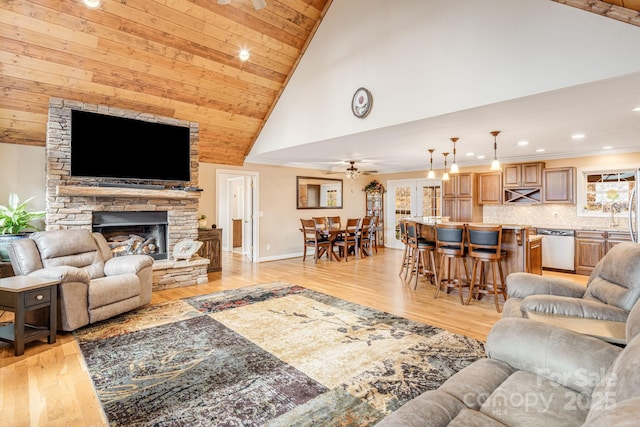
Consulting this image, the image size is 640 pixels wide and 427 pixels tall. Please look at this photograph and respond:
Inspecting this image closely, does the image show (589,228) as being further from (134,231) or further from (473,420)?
(134,231)

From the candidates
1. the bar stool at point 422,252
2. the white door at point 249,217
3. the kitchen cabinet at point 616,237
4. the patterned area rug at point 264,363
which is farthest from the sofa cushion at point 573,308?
the white door at point 249,217

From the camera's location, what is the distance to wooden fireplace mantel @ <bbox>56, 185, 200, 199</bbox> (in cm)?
438

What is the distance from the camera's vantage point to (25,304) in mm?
2881

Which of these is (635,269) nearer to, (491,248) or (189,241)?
(491,248)

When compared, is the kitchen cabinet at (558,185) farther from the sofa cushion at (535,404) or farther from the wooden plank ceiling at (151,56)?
the sofa cushion at (535,404)

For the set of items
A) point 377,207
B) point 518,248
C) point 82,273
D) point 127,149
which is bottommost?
point 82,273

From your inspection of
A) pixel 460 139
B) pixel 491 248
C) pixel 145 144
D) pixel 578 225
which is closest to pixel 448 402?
pixel 491 248

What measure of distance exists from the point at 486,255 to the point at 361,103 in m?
2.58

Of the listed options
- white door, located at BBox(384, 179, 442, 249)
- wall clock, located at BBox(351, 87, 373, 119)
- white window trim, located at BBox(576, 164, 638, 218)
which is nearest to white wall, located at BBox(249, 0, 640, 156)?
wall clock, located at BBox(351, 87, 373, 119)

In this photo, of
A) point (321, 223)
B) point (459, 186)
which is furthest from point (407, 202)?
point (321, 223)

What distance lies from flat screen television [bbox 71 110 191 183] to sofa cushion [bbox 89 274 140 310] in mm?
1854

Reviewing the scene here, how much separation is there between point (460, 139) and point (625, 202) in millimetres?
3581

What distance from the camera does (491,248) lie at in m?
4.22

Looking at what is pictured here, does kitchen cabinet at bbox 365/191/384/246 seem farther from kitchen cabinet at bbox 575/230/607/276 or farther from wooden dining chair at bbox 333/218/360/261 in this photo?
kitchen cabinet at bbox 575/230/607/276
